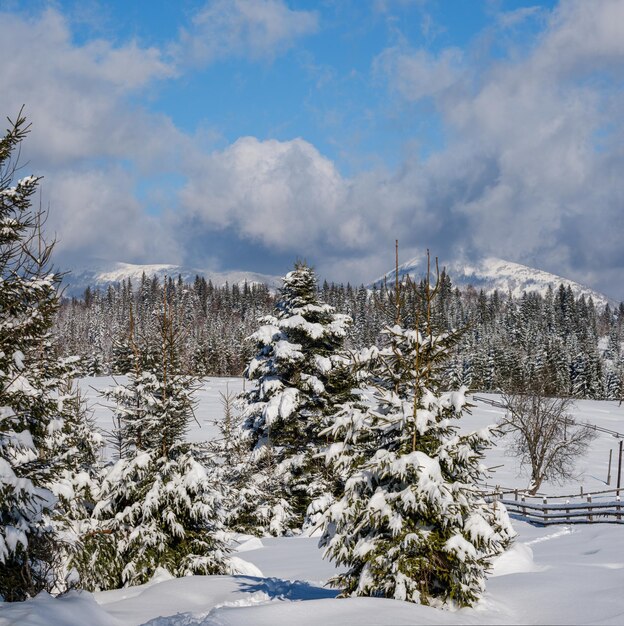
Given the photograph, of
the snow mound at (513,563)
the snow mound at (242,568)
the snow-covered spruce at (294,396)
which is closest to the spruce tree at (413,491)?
the snow mound at (513,563)

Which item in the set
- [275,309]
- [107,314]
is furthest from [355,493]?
[107,314]

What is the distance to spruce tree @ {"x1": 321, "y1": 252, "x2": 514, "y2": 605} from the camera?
284 inches

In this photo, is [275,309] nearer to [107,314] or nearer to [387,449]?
[387,449]

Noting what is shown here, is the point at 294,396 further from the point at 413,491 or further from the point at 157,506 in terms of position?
the point at 413,491

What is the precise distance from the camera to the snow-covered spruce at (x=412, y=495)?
23.7ft

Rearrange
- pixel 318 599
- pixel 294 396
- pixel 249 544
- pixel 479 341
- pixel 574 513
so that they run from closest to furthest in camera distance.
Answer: pixel 318 599, pixel 249 544, pixel 294 396, pixel 574 513, pixel 479 341

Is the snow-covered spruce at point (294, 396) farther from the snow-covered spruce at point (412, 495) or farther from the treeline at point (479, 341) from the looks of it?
the snow-covered spruce at point (412, 495)

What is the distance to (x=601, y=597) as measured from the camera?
23.9ft

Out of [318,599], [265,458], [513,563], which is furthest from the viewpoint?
[265,458]

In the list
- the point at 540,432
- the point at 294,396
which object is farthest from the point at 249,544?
the point at 540,432

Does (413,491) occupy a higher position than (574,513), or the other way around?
(413,491)

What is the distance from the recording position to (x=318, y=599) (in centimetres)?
749

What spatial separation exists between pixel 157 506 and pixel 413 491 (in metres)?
5.94

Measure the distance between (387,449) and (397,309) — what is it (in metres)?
2.15
